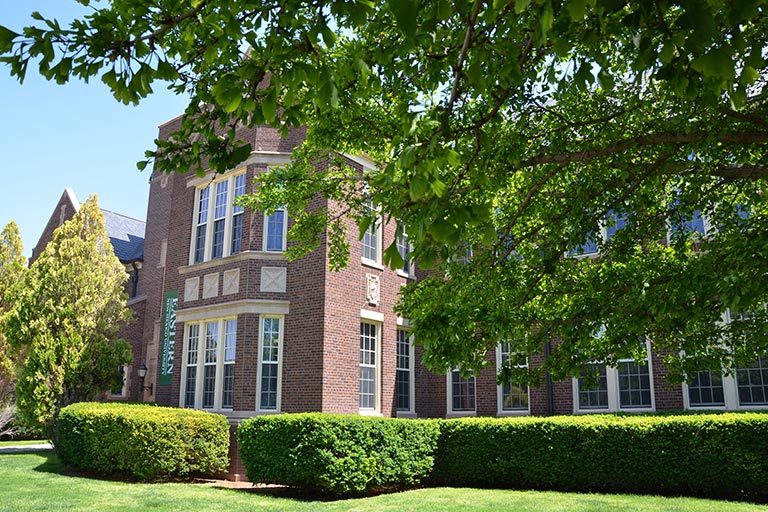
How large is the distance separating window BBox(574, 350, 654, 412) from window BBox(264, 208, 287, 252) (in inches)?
336

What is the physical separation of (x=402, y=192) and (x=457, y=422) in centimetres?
1140

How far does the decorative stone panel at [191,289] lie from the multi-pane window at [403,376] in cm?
577

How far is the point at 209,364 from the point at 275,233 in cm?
386

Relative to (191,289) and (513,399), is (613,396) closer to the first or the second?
(513,399)

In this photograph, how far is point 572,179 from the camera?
320 inches

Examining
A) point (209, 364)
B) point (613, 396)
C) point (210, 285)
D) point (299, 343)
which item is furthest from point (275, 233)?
point (613, 396)

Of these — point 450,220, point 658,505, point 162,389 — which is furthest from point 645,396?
point 450,220

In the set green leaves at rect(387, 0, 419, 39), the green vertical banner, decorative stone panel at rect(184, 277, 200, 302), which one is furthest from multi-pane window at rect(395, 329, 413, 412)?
green leaves at rect(387, 0, 419, 39)

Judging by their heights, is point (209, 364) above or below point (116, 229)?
below

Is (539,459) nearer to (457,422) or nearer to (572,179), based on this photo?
(457,422)

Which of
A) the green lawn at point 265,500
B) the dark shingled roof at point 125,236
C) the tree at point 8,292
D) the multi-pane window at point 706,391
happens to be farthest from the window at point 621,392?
the dark shingled roof at point 125,236

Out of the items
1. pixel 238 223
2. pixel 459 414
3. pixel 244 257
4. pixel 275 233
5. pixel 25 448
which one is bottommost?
pixel 25 448

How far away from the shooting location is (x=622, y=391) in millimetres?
16344

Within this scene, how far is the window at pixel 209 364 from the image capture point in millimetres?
16172
